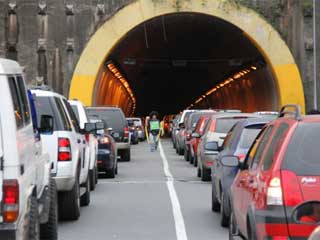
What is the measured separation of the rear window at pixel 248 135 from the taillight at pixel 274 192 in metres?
6.51

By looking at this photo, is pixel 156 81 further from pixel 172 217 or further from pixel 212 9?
pixel 172 217

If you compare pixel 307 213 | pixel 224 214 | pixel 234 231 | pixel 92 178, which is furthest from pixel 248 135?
pixel 307 213

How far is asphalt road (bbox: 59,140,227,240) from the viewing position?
12984 millimetres

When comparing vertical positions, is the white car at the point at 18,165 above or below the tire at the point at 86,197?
above

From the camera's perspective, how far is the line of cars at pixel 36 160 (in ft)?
25.8

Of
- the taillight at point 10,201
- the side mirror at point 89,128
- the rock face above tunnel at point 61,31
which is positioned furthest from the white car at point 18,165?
the rock face above tunnel at point 61,31

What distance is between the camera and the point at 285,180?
25.5ft

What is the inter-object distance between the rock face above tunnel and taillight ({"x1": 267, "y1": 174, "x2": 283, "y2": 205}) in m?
38.2

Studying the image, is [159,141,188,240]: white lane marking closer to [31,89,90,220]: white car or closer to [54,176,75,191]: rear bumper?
[31,89,90,220]: white car

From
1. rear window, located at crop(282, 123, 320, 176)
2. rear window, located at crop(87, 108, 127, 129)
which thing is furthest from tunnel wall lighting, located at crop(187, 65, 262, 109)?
rear window, located at crop(282, 123, 320, 176)

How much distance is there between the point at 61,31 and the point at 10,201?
39.2m

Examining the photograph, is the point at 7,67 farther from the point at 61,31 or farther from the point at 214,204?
the point at 61,31

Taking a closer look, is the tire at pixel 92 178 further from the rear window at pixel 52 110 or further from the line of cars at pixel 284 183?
the line of cars at pixel 284 183

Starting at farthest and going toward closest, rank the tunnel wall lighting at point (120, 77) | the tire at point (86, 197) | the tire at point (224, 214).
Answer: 1. the tunnel wall lighting at point (120, 77)
2. the tire at point (86, 197)
3. the tire at point (224, 214)
